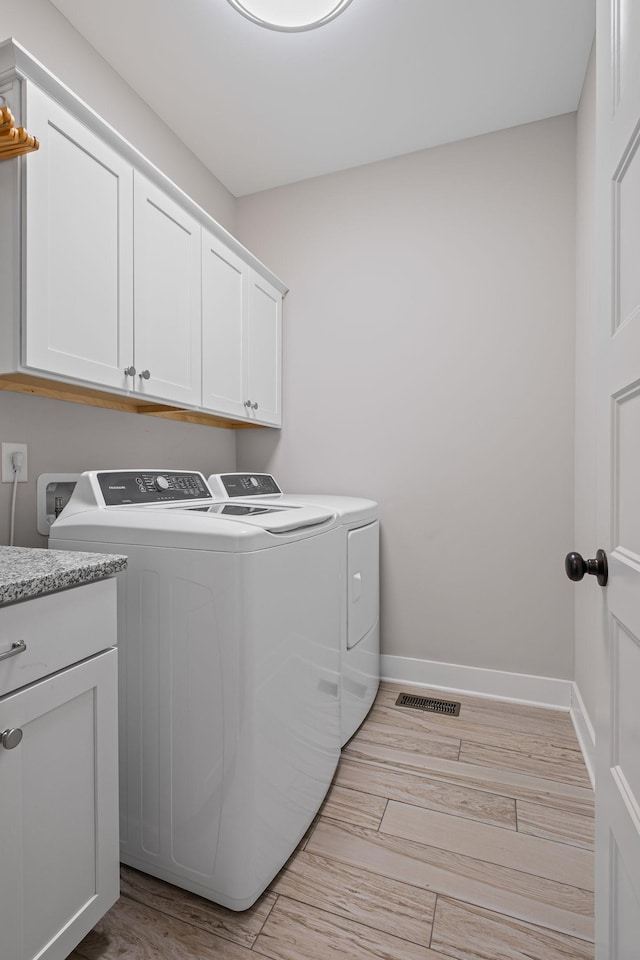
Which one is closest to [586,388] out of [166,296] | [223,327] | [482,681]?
[482,681]

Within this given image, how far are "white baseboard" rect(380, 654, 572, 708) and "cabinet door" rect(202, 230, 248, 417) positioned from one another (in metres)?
1.50

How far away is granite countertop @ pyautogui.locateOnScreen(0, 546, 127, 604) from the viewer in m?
0.81

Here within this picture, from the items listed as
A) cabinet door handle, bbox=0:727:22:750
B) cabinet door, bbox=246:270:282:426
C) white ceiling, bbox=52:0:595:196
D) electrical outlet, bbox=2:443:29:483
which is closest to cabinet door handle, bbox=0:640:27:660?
cabinet door handle, bbox=0:727:22:750

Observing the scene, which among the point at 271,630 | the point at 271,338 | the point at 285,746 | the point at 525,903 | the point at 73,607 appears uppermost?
the point at 271,338

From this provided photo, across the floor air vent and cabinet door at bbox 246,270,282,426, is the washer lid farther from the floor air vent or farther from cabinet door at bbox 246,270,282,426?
the floor air vent

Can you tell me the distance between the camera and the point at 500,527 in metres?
2.27

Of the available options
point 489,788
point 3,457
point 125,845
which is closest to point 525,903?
point 489,788

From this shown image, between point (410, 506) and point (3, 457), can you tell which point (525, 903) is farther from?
point (3, 457)

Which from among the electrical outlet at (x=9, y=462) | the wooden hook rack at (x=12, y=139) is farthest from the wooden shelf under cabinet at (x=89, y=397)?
the wooden hook rack at (x=12, y=139)

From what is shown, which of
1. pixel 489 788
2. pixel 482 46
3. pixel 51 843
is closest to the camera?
pixel 51 843

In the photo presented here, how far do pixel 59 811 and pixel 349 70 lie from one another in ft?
8.35

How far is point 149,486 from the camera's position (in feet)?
5.46

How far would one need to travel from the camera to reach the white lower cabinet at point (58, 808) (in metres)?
0.81

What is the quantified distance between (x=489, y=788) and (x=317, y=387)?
1926 mm
